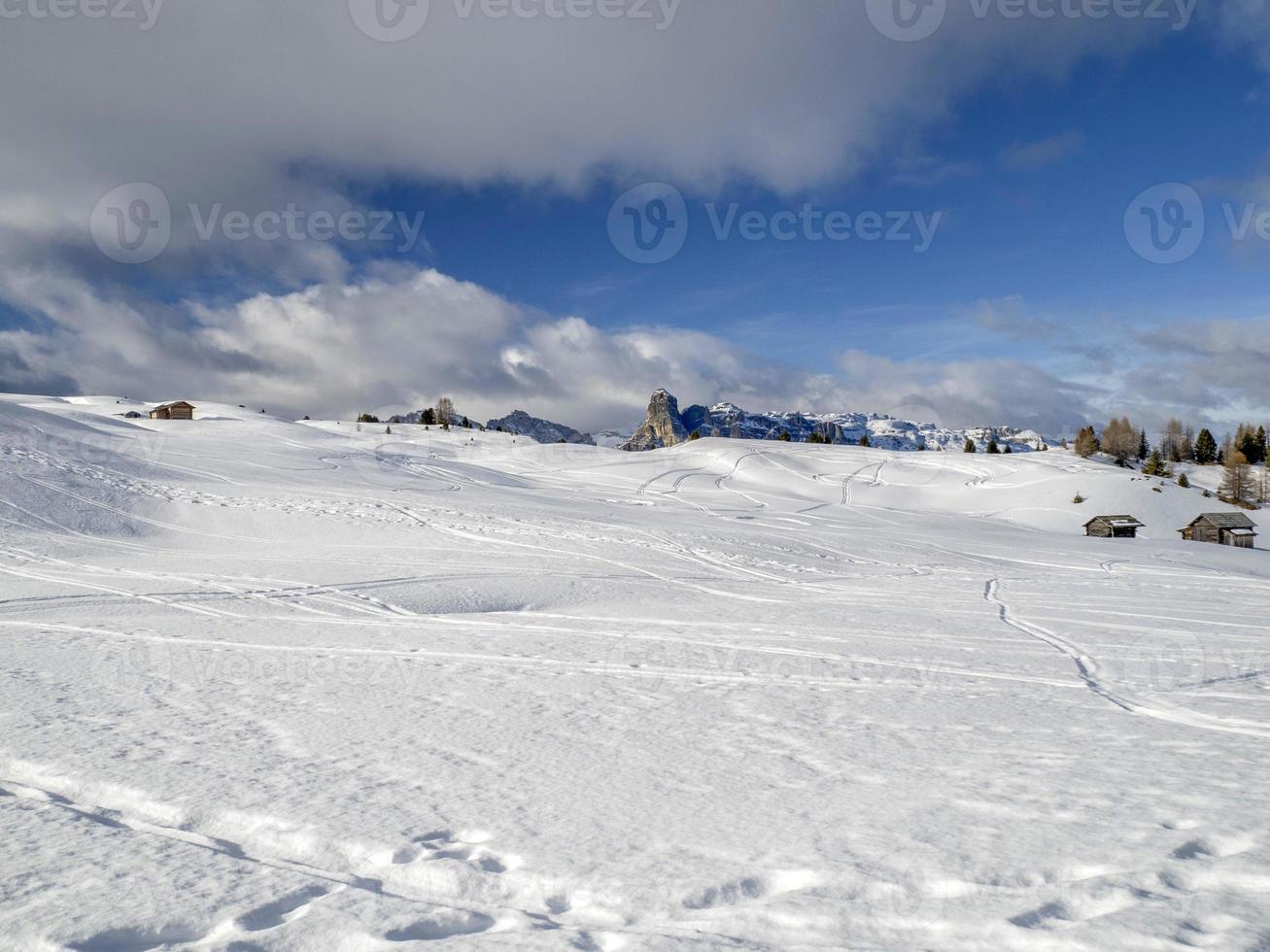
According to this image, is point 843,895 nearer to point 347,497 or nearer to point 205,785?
point 205,785

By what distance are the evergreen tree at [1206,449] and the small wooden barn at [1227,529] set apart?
9113cm

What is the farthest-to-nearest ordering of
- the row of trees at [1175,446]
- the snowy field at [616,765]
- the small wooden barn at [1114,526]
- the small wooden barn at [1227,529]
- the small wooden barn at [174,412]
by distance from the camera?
the row of trees at [1175,446] < the small wooden barn at [174,412] < the small wooden barn at [1114,526] < the small wooden barn at [1227,529] < the snowy field at [616,765]

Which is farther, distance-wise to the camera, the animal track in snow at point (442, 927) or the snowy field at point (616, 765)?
the snowy field at point (616, 765)

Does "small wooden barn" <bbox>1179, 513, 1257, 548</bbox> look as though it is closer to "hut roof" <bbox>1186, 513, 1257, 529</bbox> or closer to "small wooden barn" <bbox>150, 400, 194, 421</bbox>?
"hut roof" <bbox>1186, 513, 1257, 529</bbox>

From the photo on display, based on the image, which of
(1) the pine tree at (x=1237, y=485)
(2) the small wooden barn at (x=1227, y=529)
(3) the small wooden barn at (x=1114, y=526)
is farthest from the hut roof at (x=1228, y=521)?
(1) the pine tree at (x=1237, y=485)

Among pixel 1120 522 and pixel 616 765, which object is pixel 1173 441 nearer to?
pixel 1120 522

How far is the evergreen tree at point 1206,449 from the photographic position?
136m

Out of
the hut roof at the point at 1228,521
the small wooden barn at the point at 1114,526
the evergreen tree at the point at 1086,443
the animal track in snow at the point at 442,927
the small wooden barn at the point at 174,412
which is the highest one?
the evergreen tree at the point at 1086,443

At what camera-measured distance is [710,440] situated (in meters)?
106

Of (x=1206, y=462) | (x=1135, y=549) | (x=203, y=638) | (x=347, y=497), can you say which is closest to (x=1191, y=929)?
(x=203, y=638)

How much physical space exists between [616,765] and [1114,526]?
68715 mm

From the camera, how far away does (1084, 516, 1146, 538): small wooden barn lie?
60694 mm

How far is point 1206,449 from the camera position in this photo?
136 metres

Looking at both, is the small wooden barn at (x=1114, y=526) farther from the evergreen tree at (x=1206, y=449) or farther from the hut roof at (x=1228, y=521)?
the evergreen tree at (x=1206, y=449)
